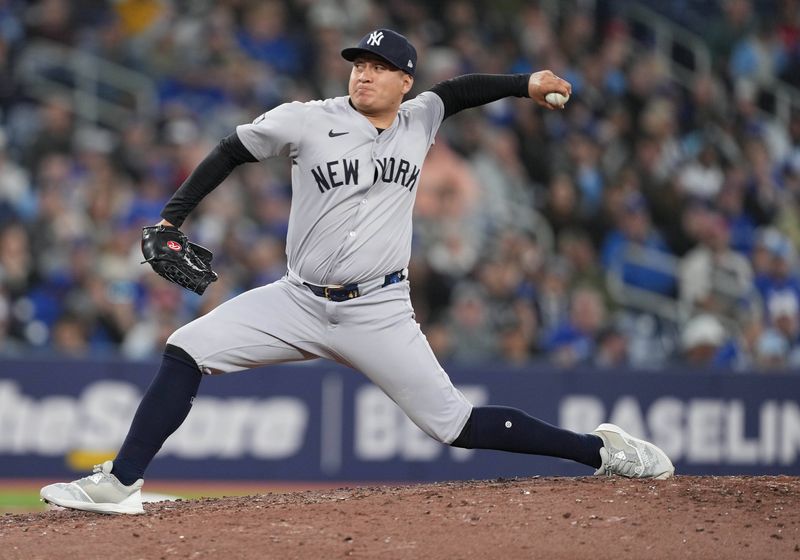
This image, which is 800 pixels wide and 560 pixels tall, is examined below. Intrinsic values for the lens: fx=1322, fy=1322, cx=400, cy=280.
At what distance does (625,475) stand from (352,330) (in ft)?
4.99

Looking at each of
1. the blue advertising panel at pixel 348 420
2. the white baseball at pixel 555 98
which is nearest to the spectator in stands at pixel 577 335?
the blue advertising panel at pixel 348 420

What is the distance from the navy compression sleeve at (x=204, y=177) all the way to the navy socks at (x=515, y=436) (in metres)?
1.44

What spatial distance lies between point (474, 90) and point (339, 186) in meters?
0.81

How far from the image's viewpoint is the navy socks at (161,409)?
532 cm

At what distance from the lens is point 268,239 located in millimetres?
11547

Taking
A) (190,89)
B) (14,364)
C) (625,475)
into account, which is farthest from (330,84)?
(625,475)

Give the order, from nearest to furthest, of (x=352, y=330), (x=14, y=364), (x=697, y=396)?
(x=352, y=330), (x=14, y=364), (x=697, y=396)

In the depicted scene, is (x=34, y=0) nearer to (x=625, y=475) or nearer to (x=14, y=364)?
(x=14, y=364)

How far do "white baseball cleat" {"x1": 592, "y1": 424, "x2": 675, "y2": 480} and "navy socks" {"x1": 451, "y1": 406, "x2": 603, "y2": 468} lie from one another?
151 mm

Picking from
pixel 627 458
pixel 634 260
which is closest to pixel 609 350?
pixel 634 260

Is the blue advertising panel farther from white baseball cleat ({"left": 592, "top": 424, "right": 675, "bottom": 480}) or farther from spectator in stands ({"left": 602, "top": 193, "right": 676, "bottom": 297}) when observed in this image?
white baseball cleat ({"left": 592, "top": 424, "right": 675, "bottom": 480})

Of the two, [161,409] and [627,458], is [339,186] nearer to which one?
[161,409]

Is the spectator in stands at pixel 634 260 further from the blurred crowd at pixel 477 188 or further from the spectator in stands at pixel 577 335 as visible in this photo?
the spectator in stands at pixel 577 335

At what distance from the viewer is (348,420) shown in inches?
439
